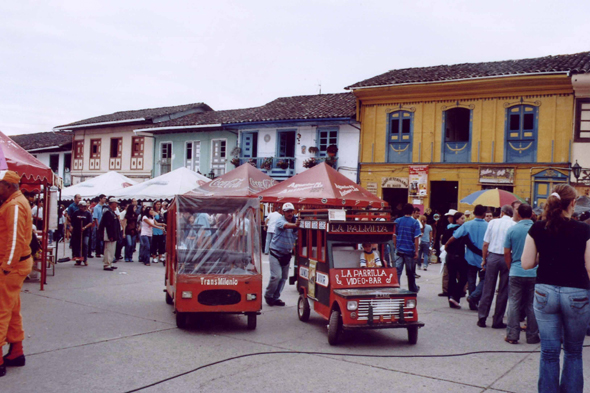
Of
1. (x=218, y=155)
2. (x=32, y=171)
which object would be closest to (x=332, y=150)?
(x=218, y=155)

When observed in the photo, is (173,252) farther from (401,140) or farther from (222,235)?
(401,140)

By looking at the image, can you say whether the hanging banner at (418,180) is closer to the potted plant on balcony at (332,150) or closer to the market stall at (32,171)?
the potted plant on balcony at (332,150)

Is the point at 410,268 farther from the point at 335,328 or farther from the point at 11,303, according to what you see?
the point at 11,303

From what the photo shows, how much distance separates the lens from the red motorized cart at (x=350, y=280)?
23.5 ft

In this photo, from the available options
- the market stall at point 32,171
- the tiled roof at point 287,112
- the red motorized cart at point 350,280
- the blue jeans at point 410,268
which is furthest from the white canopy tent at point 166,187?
the red motorized cart at point 350,280

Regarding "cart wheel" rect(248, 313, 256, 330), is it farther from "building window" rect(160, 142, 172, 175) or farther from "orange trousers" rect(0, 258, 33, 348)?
"building window" rect(160, 142, 172, 175)

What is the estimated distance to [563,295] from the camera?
466cm

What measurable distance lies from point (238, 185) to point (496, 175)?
13454 millimetres

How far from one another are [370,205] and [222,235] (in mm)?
4671

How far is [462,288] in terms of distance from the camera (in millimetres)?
10406

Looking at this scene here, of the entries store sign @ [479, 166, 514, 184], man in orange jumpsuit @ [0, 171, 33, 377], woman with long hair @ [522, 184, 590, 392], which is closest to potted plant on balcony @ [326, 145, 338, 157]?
store sign @ [479, 166, 514, 184]

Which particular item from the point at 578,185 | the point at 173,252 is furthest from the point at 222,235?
the point at 578,185

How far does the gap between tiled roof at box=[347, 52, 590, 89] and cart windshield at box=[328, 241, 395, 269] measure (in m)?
16.3

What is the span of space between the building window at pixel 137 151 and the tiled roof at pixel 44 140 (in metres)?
7.86
